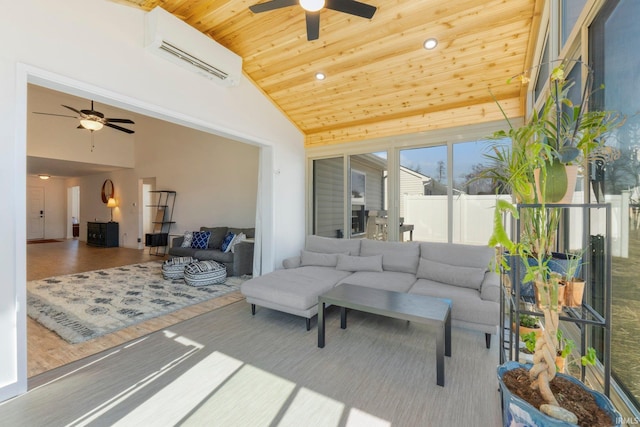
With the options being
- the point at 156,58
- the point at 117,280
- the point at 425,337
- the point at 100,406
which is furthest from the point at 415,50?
the point at 117,280

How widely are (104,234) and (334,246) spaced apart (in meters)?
8.61

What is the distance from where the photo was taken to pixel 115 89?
262cm

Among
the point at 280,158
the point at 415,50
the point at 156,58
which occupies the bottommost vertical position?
the point at 280,158

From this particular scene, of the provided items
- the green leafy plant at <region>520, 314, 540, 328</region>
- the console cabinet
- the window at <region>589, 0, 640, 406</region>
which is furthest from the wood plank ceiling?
the console cabinet

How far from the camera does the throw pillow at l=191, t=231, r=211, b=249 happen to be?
587 cm

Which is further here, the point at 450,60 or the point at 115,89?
the point at 450,60

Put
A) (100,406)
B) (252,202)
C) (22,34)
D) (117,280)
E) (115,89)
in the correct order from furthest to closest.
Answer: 1. (252,202)
2. (117,280)
3. (115,89)
4. (22,34)
5. (100,406)

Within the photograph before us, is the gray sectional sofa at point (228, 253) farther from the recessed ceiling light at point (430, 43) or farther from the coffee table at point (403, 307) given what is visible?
the recessed ceiling light at point (430, 43)

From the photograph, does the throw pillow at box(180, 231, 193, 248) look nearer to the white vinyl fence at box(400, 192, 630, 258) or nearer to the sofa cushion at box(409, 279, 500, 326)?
the white vinyl fence at box(400, 192, 630, 258)

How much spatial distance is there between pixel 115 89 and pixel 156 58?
66cm

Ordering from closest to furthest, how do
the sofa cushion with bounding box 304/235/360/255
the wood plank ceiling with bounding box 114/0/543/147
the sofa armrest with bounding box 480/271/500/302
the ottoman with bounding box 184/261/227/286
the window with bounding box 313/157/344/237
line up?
the sofa armrest with bounding box 480/271/500/302 → the wood plank ceiling with bounding box 114/0/543/147 → the sofa cushion with bounding box 304/235/360/255 → the ottoman with bounding box 184/261/227/286 → the window with bounding box 313/157/344/237

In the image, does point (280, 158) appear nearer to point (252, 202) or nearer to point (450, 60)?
point (252, 202)

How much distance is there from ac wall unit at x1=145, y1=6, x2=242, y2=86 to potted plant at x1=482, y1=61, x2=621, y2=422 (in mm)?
3353

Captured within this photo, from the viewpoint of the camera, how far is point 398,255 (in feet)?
12.5
